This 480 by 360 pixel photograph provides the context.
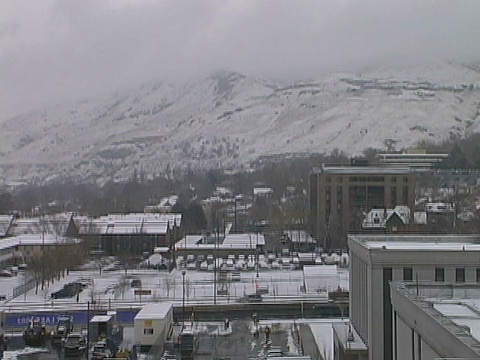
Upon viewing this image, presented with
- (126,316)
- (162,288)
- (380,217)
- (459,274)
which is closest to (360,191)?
(380,217)

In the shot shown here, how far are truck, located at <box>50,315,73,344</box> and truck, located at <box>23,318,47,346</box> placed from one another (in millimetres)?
140

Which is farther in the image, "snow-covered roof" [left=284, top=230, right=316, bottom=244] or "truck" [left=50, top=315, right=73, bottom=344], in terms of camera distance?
"snow-covered roof" [left=284, top=230, right=316, bottom=244]

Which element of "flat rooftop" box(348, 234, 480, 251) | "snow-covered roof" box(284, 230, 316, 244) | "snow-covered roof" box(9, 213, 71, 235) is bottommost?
"snow-covered roof" box(284, 230, 316, 244)

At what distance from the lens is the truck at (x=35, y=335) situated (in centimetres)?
1026

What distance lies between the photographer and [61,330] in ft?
34.7

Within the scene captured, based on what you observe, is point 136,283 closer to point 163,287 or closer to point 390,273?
point 163,287

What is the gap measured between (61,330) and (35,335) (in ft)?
1.31

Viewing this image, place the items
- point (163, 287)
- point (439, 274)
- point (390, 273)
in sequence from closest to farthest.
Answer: point (390, 273), point (439, 274), point (163, 287)

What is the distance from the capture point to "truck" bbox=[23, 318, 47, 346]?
10.3 metres

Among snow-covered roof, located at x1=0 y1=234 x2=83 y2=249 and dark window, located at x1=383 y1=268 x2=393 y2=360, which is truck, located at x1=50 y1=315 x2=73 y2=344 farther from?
snow-covered roof, located at x1=0 y1=234 x2=83 y2=249

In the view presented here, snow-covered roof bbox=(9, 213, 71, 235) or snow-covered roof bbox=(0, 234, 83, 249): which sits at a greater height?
snow-covered roof bbox=(9, 213, 71, 235)

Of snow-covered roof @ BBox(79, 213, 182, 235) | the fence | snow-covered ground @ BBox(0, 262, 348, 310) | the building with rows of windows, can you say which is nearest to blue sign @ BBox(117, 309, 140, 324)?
snow-covered ground @ BBox(0, 262, 348, 310)

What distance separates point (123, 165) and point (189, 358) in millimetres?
71521

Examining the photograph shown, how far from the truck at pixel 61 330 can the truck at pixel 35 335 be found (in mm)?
140
